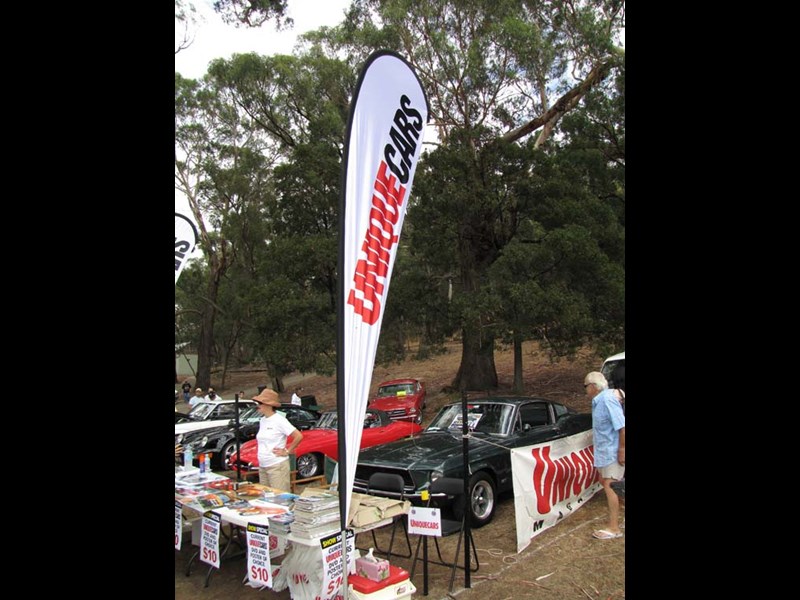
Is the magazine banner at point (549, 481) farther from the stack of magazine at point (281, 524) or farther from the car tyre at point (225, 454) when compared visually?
the car tyre at point (225, 454)

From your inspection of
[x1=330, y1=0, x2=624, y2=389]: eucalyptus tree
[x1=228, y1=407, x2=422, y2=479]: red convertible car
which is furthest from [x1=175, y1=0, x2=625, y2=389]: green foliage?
[x1=228, y1=407, x2=422, y2=479]: red convertible car

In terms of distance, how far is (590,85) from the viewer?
61.1ft

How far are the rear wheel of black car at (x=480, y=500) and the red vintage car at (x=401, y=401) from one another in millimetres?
8997

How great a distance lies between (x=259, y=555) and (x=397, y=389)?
13911mm

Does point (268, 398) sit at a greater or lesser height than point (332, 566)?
greater

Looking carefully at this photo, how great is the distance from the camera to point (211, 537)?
5.32 meters

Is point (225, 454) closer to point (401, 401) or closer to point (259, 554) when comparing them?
point (259, 554)

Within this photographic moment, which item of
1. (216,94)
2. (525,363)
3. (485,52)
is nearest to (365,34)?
(485,52)

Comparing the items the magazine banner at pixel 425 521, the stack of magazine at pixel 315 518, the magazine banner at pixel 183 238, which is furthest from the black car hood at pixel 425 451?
the magazine banner at pixel 183 238

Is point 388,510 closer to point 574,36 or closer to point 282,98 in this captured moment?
point 574,36

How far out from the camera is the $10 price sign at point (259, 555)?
4586mm

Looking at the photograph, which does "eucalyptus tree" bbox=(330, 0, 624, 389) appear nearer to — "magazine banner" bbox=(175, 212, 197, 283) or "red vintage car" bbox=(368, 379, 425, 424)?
"red vintage car" bbox=(368, 379, 425, 424)

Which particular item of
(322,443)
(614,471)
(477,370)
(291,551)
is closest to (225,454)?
(322,443)

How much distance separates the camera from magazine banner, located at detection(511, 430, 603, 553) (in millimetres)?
5793
